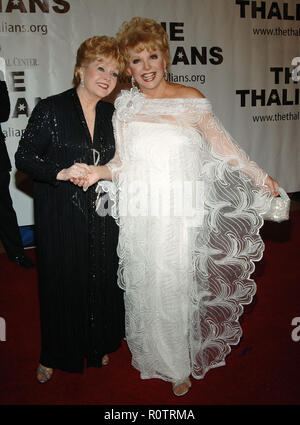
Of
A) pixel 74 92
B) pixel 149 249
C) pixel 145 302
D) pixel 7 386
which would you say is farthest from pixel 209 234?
pixel 7 386

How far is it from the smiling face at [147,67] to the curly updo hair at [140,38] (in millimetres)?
21

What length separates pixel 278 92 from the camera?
540 cm

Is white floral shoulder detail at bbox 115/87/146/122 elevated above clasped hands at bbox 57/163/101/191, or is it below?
above

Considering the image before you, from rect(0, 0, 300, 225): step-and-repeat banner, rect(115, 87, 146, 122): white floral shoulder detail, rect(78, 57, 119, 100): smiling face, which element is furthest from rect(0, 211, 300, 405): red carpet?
rect(0, 0, 300, 225): step-and-repeat banner

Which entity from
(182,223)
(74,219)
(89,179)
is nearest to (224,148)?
(182,223)

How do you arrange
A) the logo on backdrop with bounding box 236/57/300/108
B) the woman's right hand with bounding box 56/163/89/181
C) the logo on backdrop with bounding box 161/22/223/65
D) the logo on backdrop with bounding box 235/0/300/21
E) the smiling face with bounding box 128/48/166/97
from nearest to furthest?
the woman's right hand with bounding box 56/163/89/181, the smiling face with bounding box 128/48/166/97, the logo on backdrop with bounding box 161/22/223/65, the logo on backdrop with bounding box 235/0/300/21, the logo on backdrop with bounding box 236/57/300/108

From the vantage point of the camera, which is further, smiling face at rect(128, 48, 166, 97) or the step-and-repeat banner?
the step-and-repeat banner

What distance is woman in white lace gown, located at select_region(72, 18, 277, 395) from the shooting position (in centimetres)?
202

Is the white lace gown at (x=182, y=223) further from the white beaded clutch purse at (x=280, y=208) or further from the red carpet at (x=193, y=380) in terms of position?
the red carpet at (x=193, y=380)

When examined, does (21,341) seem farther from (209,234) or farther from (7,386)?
(209,234)

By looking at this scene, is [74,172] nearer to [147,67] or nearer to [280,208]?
[147,67]

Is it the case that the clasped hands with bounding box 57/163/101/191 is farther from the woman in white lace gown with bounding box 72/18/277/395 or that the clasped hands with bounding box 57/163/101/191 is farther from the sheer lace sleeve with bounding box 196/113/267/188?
the sheer lace sleeve with bounding box 196/113/267/188

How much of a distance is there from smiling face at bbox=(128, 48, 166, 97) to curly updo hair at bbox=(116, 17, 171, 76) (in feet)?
0.07

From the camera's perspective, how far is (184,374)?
85.6 inches
